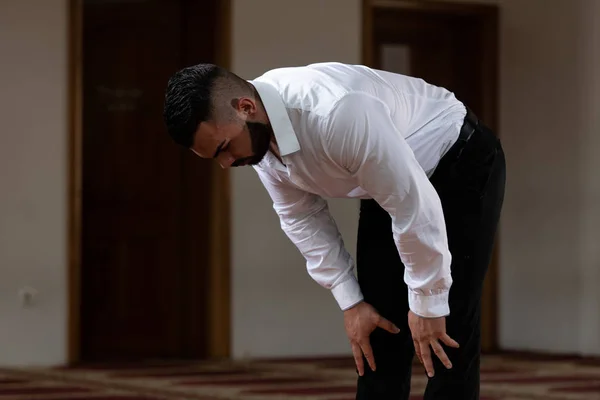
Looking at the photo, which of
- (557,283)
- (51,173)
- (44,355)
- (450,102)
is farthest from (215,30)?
(450,102)

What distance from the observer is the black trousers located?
2.09 m

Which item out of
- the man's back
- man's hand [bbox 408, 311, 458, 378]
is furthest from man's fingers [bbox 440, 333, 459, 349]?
the man's back

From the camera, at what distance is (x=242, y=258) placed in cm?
572

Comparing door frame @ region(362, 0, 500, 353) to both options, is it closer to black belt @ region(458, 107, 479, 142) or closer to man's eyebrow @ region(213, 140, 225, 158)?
black belt @ region(458, 107, 479, 142)

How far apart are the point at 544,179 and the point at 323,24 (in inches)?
61.5

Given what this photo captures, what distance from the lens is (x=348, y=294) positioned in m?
2.16

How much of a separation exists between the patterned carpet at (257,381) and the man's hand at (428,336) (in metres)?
2.18

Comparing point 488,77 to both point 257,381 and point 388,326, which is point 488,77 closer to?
point 257,381

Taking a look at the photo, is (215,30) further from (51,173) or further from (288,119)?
(288,119)

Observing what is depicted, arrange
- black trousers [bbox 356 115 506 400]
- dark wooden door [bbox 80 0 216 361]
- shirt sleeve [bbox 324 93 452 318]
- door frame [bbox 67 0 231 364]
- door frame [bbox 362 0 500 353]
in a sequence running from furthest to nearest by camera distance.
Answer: door frame [bbox 362 0 500 353]
dark wooden door [bbox 80 0 216 361]
door frame [bbox 67 0 231 364]
black trousers [bbox 356 115 506 400]
shirt sleeve [bbox 324 93 452 318]

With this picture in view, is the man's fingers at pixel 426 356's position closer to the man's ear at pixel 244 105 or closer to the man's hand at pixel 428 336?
the man's hand at pixel 428 336

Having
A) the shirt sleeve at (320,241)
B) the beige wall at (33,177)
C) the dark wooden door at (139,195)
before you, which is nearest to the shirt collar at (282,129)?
the shirt sleeve at (320,241)

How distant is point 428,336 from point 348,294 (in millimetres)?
231

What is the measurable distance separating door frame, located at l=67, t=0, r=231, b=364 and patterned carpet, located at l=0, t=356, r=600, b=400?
215mm
